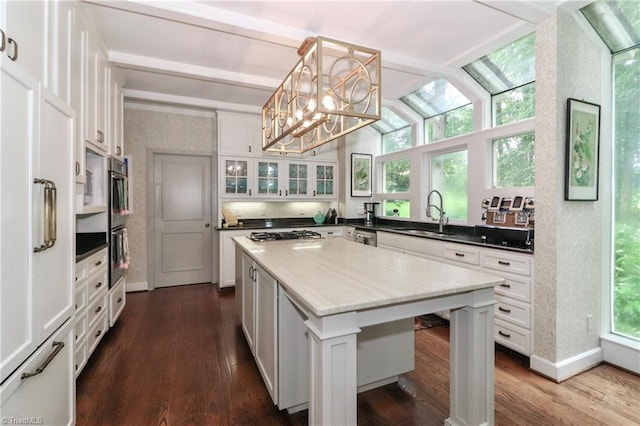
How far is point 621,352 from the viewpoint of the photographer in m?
2.30

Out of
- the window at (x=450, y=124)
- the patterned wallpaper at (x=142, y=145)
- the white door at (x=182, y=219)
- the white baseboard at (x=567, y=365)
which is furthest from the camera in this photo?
the white door at (x=182, y=219)

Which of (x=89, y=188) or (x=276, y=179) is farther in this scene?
(x=276, y=179)

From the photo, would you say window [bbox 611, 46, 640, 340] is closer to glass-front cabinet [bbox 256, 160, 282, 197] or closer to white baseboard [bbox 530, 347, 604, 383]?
white baseboard [bbox 530, 347, 604, 383]

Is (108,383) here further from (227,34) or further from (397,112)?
(397,112)

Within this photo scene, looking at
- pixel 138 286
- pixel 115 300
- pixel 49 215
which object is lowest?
pixel 138 286

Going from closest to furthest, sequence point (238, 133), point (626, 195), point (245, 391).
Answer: point (245, 391), point (626, 195), point (238, 133)

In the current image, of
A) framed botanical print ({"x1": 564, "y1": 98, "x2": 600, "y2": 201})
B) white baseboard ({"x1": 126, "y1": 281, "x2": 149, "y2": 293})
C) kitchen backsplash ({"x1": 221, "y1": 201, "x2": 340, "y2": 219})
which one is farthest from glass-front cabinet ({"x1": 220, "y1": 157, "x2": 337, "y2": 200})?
framed botanical print ({"x1": 564, "y1": 98, "x2": 600, "y2": 201})

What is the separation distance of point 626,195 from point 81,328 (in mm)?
4191

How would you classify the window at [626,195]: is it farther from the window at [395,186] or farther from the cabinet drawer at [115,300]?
the cabinet drawer at [115,300]

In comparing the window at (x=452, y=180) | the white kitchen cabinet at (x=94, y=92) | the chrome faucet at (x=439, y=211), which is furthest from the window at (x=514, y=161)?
the white kitchen cabinet at (x=94, y=92)

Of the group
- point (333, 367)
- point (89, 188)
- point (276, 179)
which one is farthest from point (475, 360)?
point (276, 179)

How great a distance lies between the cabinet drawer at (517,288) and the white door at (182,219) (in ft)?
13.1

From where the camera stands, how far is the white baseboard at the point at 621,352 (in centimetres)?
222

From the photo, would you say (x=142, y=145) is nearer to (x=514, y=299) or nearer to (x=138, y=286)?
(x=138, y=286)
